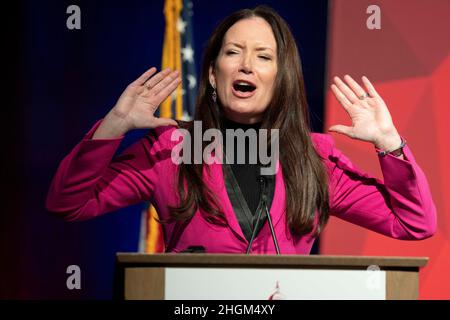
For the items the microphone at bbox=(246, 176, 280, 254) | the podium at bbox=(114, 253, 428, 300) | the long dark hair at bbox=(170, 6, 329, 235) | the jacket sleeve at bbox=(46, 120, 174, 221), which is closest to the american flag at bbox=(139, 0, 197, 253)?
the long dark hair at bbox=(170, 6, 329, 235)

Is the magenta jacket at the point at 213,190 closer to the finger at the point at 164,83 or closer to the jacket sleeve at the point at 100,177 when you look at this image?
the jacket sleeve at the point at 100,177

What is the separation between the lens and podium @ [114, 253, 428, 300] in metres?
1.62

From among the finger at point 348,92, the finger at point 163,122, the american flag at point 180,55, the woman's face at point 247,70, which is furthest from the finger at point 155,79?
the american flag at point 180,55

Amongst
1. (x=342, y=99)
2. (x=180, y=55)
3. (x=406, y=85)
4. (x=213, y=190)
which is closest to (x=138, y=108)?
(x=213, y=190)

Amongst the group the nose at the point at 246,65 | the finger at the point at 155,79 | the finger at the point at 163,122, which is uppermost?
the nose at the point at 246,65

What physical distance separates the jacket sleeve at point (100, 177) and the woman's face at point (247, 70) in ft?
0.88

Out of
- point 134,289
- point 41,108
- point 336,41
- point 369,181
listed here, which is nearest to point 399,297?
point 134,289

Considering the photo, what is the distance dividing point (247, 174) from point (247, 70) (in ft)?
1.05

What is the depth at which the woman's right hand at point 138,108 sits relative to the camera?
2176mm

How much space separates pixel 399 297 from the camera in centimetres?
166

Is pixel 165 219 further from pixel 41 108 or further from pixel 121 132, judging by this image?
pixel 41 108

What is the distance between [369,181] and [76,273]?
1613 mm

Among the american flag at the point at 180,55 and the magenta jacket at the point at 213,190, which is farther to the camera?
the american flag at the point at 180,55

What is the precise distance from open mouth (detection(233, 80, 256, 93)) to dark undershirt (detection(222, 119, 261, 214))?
106mm
